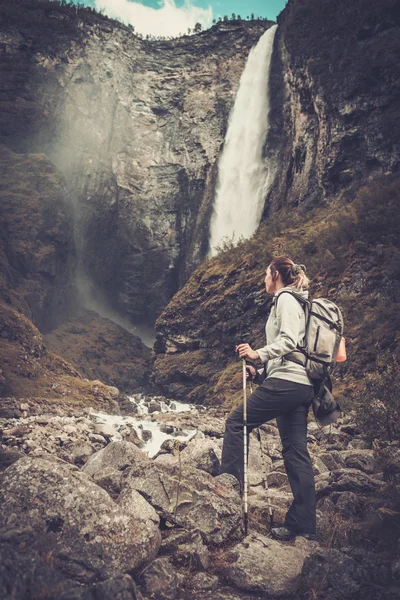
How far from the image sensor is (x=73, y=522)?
2777 millimetres

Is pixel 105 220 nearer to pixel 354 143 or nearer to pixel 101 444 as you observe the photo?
pixel 354 143

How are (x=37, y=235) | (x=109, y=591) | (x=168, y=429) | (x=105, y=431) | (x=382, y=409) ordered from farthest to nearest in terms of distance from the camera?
(x=37, y=235) < (x=168, y=429) < (x=105, y=431) < (x=382, y=409) < (x=109, y=591)

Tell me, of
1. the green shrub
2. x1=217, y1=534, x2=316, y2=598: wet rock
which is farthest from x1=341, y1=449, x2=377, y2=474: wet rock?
x1=217, y1=534, x2=316, y2=598: wet rock

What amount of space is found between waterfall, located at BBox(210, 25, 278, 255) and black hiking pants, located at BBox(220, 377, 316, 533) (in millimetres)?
23812

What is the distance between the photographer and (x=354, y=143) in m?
20.9

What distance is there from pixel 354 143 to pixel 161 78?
1084 inches

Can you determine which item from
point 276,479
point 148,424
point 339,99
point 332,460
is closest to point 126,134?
point 339,99

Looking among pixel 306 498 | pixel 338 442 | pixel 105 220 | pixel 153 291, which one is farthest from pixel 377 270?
pixel 105 220

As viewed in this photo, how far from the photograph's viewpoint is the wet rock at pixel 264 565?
2.82 m

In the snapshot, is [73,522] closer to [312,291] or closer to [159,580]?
[159,580]

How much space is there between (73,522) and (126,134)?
41128mm

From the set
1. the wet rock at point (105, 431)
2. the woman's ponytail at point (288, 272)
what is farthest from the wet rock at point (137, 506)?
the wet rock at point (105, 431)

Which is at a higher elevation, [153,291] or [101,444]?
[153,291]

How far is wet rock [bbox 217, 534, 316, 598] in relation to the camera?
2.82 m
